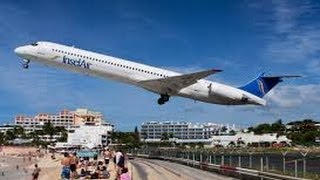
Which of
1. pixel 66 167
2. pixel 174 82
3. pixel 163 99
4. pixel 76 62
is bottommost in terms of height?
pixel 66 167

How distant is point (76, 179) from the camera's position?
36.1m

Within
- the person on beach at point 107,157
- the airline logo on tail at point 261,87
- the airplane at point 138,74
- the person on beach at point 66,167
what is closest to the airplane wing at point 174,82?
the airplane at point 138,74

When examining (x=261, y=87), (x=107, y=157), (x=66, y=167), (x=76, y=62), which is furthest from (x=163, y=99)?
(x=66, y=167)

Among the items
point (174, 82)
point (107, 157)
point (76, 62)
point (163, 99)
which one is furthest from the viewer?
point (163, 99)

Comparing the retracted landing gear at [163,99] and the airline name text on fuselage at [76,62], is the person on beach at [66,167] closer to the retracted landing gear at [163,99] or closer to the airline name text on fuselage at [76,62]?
the airline name text on fuselage at [76,62]

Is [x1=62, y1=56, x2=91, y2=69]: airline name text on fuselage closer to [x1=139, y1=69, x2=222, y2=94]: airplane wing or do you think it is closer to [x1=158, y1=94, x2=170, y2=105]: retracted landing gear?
[x1=139, y1=69, x2=222, y2=94]: airplane wing

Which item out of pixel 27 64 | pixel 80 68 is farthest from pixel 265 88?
pixel 27 64

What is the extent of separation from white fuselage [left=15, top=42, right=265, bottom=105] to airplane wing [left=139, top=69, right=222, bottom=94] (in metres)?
0.44

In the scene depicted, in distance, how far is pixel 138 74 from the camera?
5769 cm

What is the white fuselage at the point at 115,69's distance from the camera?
56031mm

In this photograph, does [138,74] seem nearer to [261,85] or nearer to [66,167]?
[261,85]

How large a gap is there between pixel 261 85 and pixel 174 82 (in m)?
11.6

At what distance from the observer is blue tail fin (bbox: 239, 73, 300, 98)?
6334 centimetres

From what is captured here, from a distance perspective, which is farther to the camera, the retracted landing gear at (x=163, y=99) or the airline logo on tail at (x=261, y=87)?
the airline logo on tail at (x=261, y=87)
